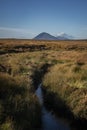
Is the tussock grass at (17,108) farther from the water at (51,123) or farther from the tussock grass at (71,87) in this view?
the tussock grass at (71,87)

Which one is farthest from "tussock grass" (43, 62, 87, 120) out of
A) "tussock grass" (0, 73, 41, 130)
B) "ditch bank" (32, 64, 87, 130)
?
"tussock grass" (0, 73, 41, 130)

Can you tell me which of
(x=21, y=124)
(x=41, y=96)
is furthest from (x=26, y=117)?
(x=41, y=96)

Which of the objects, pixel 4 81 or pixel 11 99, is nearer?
pixel 11 99

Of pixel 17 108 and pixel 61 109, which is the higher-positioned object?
pixel 17 108

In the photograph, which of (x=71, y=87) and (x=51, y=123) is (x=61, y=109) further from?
(x=71, y=87)

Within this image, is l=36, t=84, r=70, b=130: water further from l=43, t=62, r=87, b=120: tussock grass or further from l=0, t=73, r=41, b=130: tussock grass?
l=43, t=62, r=87, b=120: tussock grass

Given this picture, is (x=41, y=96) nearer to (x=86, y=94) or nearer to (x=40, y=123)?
(x=86, y=94)

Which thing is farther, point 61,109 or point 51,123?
point 61,109

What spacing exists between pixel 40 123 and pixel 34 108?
72 centimetres

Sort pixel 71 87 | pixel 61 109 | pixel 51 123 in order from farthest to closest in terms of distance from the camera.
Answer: pixel 71 87 → pixel 61 109 → pixel 51 123

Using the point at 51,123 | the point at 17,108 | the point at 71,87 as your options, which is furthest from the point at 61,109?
the point at 17,108

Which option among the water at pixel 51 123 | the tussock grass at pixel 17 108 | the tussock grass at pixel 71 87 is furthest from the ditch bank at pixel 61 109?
the tussock grass at pixel 17 108

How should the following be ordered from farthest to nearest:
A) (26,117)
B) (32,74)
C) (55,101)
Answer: (32,74) < (55,101) < (26,117)

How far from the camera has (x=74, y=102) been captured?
45.4 feet
